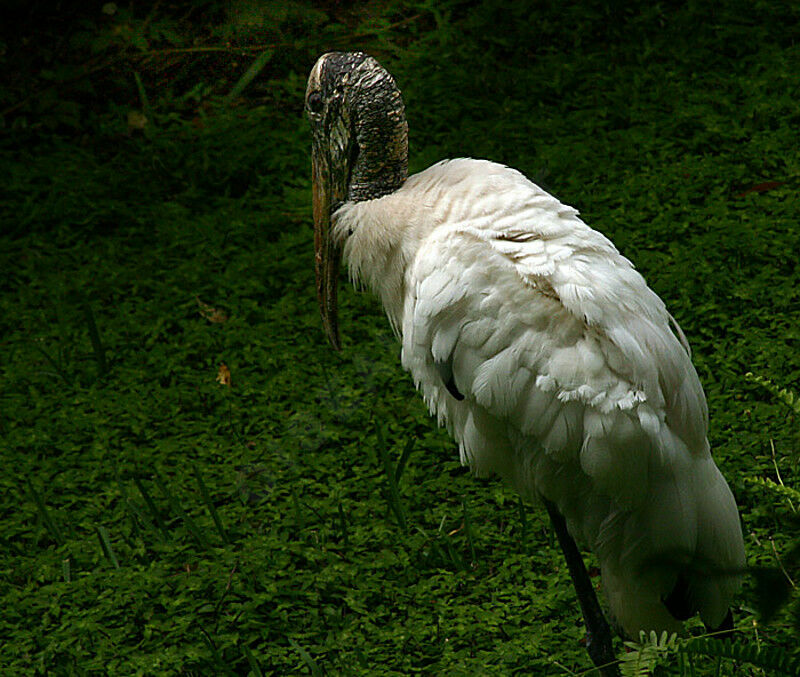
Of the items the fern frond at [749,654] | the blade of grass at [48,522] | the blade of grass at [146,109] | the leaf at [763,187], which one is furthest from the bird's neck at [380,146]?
the blade of grass at [146,109]

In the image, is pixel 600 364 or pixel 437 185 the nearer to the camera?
pixel 600 364

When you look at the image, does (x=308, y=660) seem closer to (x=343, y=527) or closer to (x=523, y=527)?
(x=343, y=527)

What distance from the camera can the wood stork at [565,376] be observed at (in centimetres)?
269

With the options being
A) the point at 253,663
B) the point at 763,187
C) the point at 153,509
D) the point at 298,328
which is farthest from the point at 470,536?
the point at 763,187

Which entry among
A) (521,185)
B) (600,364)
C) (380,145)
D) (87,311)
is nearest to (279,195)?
(87,311)

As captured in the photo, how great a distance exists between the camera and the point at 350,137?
3568 mm

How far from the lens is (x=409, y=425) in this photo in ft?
14.6

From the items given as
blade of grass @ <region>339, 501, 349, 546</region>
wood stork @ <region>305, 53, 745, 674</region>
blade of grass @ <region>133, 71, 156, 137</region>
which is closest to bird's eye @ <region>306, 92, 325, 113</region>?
wood stork @ <region>305, 53, 745, 674</region>

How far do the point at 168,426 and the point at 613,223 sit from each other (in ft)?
7.27

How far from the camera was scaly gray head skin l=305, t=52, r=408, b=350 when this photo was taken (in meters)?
3.49

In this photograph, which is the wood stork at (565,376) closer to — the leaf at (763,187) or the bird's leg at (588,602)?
the bird's leg at (588,602)

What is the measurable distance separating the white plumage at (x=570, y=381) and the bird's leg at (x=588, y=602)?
46mm

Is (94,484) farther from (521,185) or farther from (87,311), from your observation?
(521,185)

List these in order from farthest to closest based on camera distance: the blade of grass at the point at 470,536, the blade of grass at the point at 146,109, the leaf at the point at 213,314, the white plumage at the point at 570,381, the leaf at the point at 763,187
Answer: the blade of grass at the point at 146,109 < the leaf at the point at 763,187 < the leaf at the point at 213,314 < the blade of grass at the point at 470,536 < the white plumage at the point at 570,381
